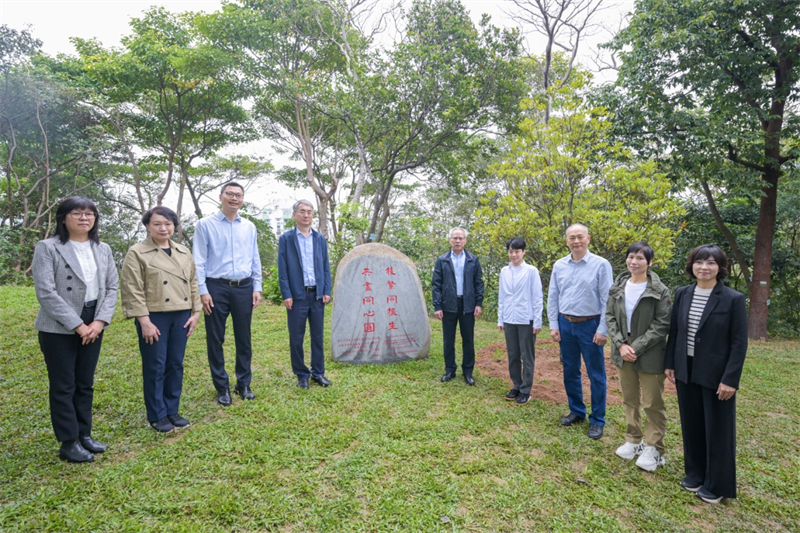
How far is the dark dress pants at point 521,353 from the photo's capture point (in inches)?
149

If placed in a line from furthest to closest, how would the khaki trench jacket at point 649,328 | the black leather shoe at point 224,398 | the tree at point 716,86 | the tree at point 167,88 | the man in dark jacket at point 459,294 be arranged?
the tree at point 167,88 → the tree at point 716,86 → the man in dark jacket at point 459,294 → the black leather shoe at point 224,398 → the khaki trench jacket at point 649,328

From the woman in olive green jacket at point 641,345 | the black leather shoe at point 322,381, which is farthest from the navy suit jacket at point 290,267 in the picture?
the woman in olive green jacket at point 641,345

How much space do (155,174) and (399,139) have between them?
36.9 feet

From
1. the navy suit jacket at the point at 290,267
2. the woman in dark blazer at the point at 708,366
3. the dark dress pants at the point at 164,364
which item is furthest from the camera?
the navy suit jacket at the point at 290,267

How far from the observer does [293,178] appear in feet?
53.5

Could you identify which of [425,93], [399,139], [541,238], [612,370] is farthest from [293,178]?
[612,370]

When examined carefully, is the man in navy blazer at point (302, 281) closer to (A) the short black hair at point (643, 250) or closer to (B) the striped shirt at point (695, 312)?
(A) the short black hair at point (643, 250)

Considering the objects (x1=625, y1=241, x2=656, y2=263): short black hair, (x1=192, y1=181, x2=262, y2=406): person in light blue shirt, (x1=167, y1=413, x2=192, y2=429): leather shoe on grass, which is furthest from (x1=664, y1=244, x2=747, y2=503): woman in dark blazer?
(x1=167, y1=413, x2=192, y2=429): leather shoe on grass

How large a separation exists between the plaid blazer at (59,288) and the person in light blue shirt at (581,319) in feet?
10.8

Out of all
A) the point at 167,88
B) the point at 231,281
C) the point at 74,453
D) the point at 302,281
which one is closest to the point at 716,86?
the point at 302,281

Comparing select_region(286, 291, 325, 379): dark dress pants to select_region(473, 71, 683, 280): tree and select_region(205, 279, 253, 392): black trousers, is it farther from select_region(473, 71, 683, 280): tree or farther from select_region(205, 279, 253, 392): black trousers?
select_region(473, 71, 683, 280): tree

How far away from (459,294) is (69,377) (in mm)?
3223

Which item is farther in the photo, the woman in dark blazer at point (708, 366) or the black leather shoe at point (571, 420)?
the black leather shoe at point (571, 420)

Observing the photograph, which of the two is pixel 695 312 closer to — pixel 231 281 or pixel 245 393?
pixel 231 281
